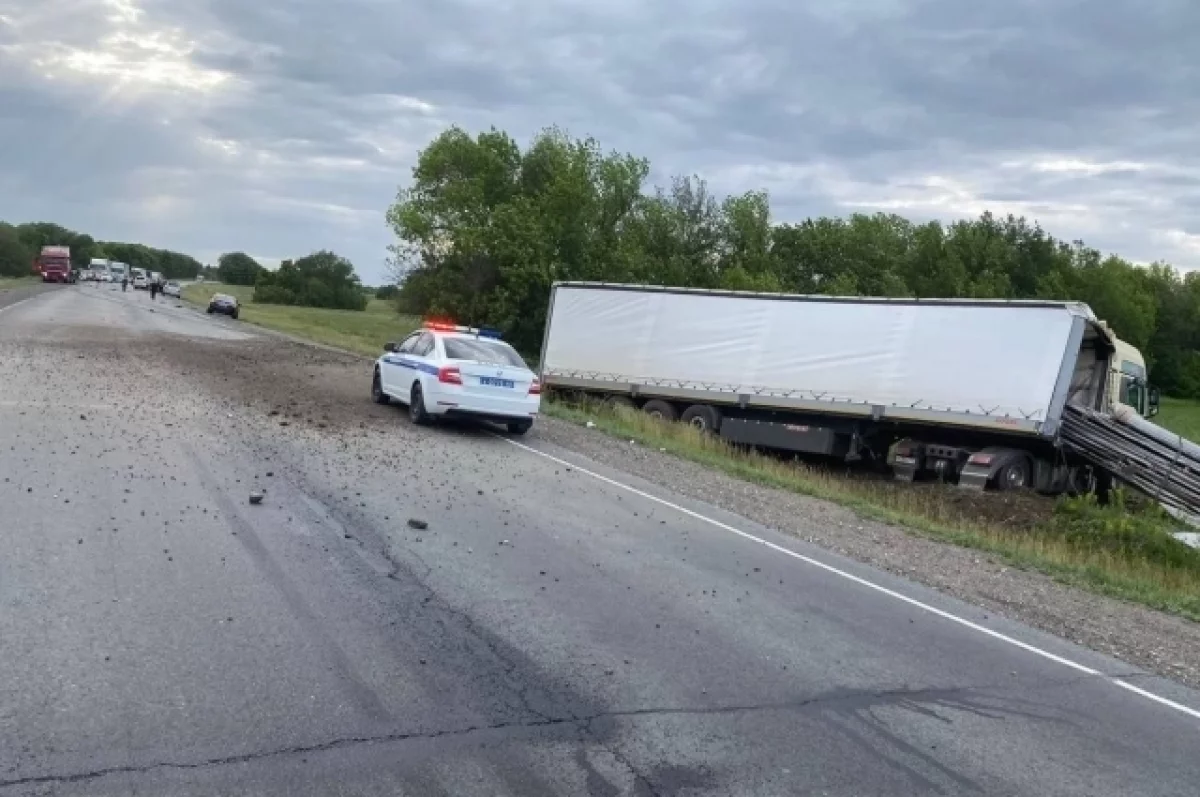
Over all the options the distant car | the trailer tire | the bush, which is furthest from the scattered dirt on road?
the bush

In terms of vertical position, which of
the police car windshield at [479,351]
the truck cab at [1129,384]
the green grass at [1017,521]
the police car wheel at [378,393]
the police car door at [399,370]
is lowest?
the green grass at [1017,521]

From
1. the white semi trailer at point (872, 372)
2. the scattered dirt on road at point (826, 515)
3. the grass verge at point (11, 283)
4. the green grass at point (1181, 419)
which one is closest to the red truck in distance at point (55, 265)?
the grass verge at point (11, 283)

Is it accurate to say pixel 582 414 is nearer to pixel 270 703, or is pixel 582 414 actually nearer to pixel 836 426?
pixel 836 426

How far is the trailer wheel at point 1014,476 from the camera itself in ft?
69.3

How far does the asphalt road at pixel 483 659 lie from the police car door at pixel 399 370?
6636 mm

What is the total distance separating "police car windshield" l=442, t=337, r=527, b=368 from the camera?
18.2 metres

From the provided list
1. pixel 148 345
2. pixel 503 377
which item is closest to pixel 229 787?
pixel 503 377

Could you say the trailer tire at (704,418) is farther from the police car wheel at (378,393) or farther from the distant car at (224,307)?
the distant car at (224,307)

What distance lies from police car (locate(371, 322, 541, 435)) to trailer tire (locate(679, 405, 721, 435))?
7.84 m

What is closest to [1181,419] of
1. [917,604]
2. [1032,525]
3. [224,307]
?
[1032,525]

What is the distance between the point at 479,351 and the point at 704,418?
8818 millimetres

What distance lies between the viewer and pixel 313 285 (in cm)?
13750

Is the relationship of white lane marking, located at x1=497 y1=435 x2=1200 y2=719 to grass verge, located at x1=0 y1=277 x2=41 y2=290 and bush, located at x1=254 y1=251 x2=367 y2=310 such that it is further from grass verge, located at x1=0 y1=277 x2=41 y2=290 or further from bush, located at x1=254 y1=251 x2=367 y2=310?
bush, located at x1=254 y1=251 x2=367 y2=310

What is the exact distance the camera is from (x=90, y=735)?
15.7ft
